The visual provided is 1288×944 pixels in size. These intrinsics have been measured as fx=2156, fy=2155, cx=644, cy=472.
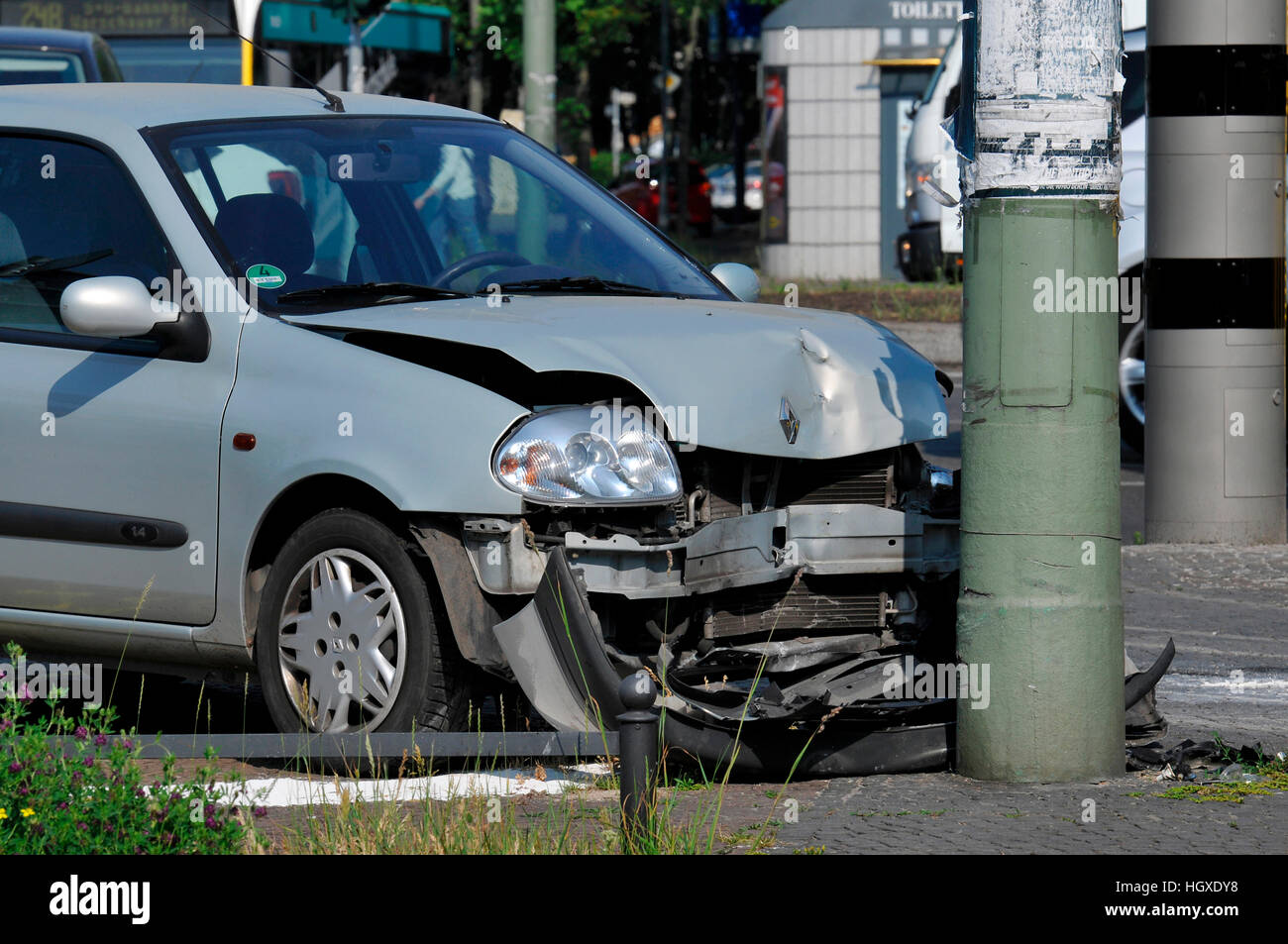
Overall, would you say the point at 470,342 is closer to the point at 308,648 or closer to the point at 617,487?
the point at 617,487

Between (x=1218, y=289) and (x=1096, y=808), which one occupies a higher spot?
(x=1218, y=289)

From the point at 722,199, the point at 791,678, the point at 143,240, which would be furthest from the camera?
the point at 722,199

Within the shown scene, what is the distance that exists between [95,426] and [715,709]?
1923mm

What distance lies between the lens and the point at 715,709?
210 inches

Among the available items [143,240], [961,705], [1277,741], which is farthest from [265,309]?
[1277,741]

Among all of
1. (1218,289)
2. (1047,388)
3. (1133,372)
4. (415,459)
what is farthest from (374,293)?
(1133,372)

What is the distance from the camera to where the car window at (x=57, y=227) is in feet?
20.1

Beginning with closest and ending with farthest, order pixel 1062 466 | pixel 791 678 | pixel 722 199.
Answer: pixel 1062 466
pixel 791 678
pixel 722 199

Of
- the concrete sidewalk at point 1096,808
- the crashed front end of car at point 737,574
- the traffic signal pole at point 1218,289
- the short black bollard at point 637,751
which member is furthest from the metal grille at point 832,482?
the traffic signal pole at point 1218,289

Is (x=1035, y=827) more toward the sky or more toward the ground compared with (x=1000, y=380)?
more toward the ground

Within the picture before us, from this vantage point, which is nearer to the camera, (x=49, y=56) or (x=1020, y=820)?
(x=1020, y=820)

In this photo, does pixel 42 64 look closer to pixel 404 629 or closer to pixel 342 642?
pixel 342 642
